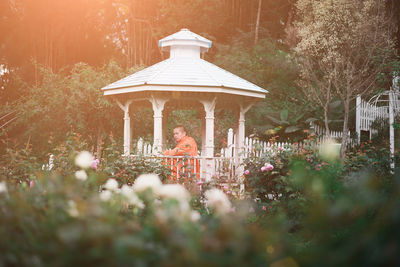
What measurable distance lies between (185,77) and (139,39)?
15800 mm

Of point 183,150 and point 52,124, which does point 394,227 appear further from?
point 52,124

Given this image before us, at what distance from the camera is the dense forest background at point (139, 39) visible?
1989cm

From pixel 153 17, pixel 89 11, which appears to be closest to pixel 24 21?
pixel 89 11

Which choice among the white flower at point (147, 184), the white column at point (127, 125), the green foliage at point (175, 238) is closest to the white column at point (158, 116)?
the white column at point (127, 125)

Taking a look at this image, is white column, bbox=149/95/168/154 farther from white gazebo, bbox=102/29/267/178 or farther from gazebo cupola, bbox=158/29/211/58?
gazebo cupola, bbox=158/29/211/58

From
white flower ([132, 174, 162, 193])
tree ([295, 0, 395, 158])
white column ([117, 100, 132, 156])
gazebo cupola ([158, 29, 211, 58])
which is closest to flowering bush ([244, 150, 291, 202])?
white column ([117, 100, 132, 156])

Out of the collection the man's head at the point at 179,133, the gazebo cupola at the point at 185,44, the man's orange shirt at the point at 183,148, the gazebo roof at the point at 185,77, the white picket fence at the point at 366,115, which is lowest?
the man's orange shirt at the point at 183,148

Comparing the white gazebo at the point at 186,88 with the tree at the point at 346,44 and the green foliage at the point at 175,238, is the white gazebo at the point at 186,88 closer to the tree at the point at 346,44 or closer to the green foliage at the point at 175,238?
the green foliage at the point at 175,238

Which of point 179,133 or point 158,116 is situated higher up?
point 158,116

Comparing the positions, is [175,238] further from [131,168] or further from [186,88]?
[186,88]

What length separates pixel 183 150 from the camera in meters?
8.08

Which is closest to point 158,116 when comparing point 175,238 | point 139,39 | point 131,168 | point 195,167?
point 195,167

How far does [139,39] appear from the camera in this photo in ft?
76.4

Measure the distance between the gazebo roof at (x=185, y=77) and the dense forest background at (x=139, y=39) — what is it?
5.96m
